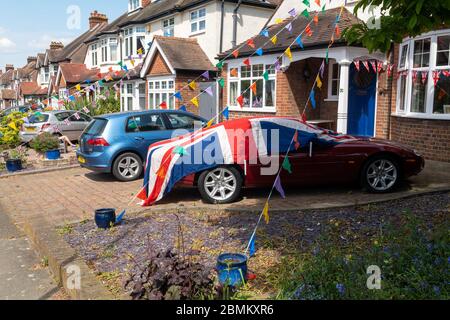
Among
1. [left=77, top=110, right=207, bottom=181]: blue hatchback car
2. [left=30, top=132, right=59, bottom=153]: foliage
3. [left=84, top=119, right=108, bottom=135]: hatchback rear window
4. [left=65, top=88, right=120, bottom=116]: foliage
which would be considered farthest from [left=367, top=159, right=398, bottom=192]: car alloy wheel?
[left=65, top=88, right=120, bottom=116]: foliage

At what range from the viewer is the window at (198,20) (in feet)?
71.3

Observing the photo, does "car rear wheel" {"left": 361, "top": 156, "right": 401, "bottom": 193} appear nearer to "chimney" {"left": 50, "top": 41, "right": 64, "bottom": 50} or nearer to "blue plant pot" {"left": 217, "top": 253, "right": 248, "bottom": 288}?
"blue plant pot" {"left": 217, "top": 253, "right": 248, "bottom": 288}

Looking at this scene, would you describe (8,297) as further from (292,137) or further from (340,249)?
(292,137)

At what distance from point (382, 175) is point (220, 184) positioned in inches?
115

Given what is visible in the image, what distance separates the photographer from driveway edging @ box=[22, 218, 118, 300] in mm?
4113

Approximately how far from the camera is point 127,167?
10.2 meters

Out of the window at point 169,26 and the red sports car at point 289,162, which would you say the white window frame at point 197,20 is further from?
the red sports car at point 289,162

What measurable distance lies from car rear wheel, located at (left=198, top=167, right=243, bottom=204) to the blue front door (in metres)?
7.01

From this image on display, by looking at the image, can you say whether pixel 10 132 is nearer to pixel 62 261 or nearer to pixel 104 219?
pixel 104 219

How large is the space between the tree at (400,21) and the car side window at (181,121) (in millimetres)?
6386

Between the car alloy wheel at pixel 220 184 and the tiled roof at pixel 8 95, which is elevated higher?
the tiled roof at pixel 8 95

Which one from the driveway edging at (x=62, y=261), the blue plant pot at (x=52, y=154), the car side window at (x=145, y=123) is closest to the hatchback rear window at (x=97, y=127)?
the car side window at (x=145, y=123)
